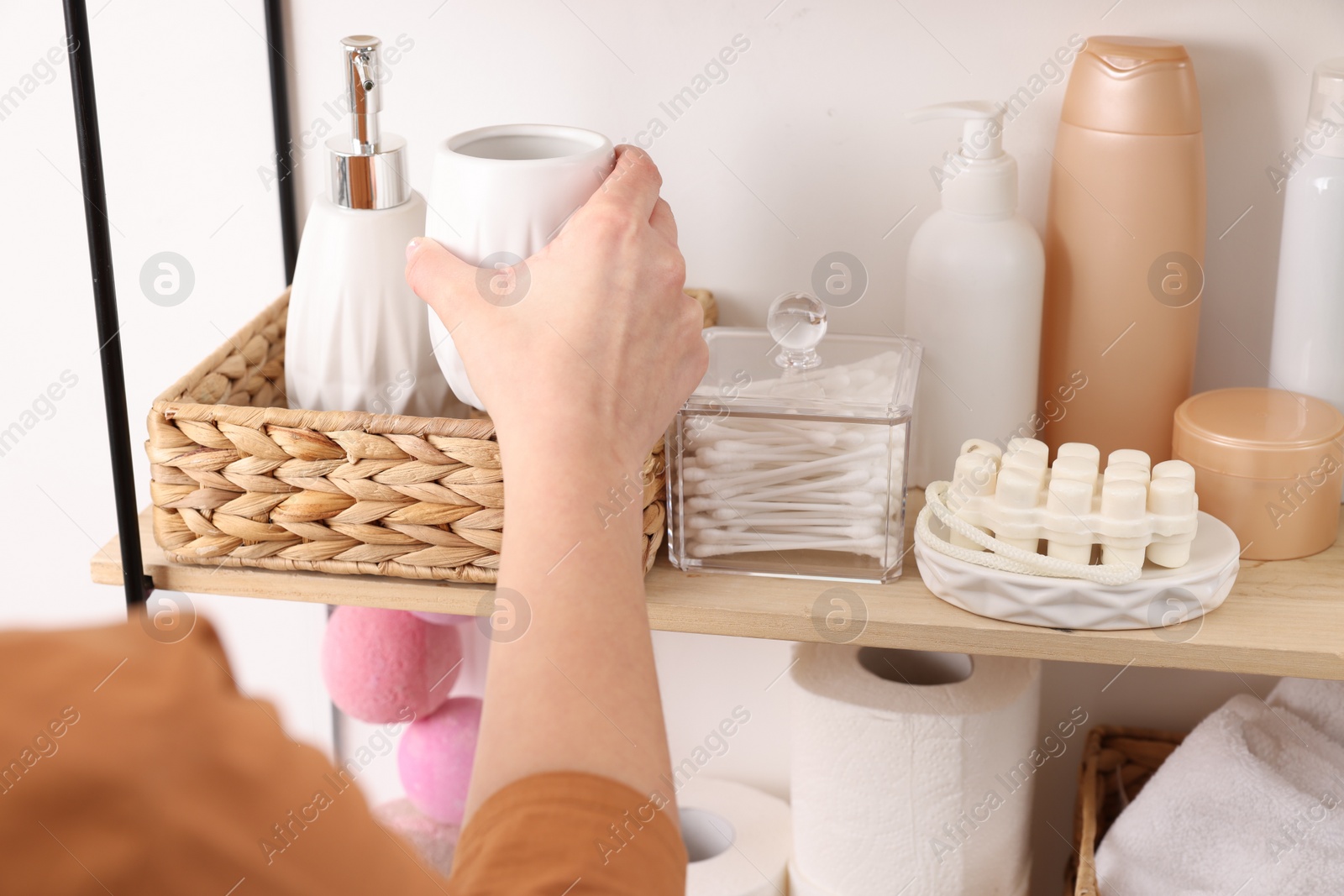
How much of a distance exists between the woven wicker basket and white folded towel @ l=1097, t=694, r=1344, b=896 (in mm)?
296

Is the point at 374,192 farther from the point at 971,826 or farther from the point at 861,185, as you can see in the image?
the point at 971,826

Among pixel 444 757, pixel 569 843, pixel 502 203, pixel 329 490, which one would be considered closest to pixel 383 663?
pixel 444 757

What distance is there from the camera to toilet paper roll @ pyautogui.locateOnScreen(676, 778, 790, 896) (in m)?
0.65

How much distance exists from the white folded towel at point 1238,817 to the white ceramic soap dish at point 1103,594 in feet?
0.50

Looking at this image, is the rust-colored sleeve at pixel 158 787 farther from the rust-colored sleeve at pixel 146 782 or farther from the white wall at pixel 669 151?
the white wall at pixel 669 151

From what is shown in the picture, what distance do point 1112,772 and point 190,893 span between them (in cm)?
59

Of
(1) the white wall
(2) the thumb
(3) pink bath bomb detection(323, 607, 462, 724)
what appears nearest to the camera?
(2) the thumb

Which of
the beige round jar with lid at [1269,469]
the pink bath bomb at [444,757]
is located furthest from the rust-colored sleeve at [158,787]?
the pink bath bomb at [444,757]

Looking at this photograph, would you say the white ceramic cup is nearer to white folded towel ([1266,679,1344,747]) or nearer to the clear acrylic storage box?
the clear acrylic storage box

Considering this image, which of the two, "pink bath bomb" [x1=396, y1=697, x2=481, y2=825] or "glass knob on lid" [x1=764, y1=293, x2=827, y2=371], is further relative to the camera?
"pink bath bomb" [x1=396, y1=697, x2=481, y2=825]

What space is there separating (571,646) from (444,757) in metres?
0.44

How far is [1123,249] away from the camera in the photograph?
0.51 m

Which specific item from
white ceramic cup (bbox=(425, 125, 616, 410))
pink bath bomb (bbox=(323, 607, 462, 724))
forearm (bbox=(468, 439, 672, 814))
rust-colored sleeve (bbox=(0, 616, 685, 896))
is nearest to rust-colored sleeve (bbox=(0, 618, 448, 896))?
rust-colored sleeve (bbox=(0, 616, 685, 896))

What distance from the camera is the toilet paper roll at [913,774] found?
57 cm
